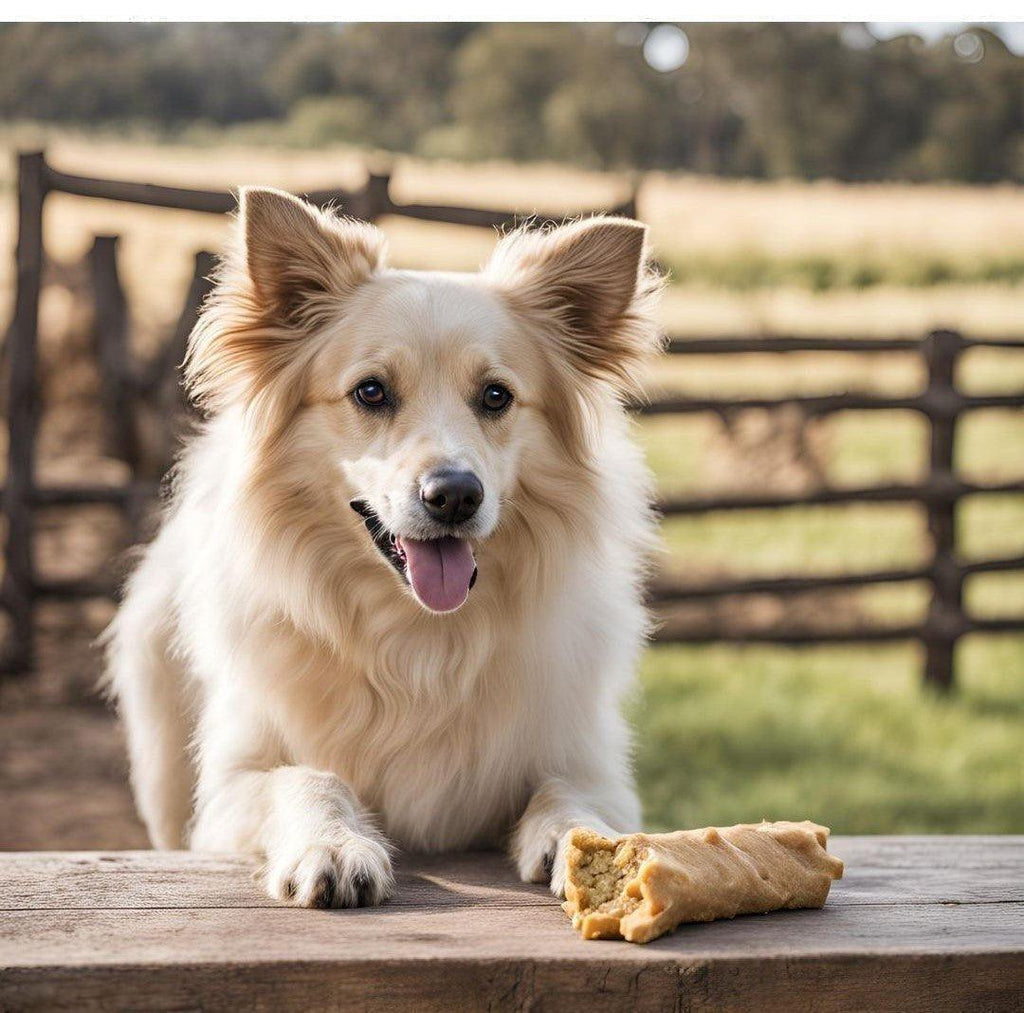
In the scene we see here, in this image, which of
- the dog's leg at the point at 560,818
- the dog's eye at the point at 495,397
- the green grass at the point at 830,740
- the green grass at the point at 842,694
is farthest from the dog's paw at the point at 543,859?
the green grass at the point at 842,694

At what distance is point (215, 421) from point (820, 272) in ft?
40.8

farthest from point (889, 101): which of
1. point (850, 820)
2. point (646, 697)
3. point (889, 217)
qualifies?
point (850, 820)

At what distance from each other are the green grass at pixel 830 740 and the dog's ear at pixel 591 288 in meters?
2.67

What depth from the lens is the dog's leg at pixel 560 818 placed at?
2412 mm

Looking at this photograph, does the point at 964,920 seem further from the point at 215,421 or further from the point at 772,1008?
the point at 215,421

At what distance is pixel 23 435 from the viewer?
6.84 m

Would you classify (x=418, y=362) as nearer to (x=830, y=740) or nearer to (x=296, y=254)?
(x=296, y=254)

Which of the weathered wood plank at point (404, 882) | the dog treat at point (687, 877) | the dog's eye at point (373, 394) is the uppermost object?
the dog's eye at point (373, 394)

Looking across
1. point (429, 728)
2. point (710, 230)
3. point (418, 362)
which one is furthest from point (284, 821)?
point (710, 230)

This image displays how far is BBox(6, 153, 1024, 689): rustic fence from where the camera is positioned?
679 cm

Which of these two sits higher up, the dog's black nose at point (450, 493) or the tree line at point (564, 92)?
the tree line at point (564, 92)

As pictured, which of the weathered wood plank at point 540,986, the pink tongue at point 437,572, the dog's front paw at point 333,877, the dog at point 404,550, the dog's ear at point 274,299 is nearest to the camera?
the weathered wood plank at point 540,986

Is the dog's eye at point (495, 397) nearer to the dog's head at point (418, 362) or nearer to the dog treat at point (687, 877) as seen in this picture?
the dog's head at point (418, 362)

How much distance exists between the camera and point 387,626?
109 inches
